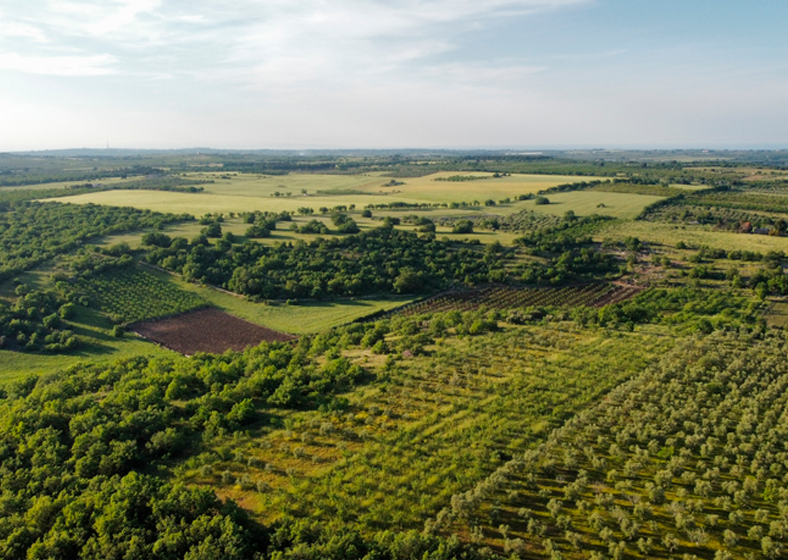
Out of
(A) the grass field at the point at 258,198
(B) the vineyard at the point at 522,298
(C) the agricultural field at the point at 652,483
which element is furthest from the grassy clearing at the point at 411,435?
(A) the grass field at the point at 258,198

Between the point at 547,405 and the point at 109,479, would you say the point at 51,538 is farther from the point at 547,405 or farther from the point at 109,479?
the point at 547,405

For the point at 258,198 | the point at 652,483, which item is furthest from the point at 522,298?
the point at 258,198

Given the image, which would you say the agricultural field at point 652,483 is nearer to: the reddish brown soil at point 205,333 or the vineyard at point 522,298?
the vineyard at point 522,298

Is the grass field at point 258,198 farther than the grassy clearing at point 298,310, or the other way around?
the grass field at point 258,198

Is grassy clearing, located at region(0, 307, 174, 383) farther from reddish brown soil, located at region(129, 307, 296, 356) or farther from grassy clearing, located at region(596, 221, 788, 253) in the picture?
grassy clearing, located at region(596, 221, 788, 253)

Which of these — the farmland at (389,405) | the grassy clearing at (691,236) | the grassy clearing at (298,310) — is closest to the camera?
the farmland at (389,405)

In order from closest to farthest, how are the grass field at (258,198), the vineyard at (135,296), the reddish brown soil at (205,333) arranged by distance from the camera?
the reddish brown soil at (205,333) < the vineyard at (135,296) < the grass field at (258,198)

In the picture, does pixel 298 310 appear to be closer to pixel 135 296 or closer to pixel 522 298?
pixel 135 296
